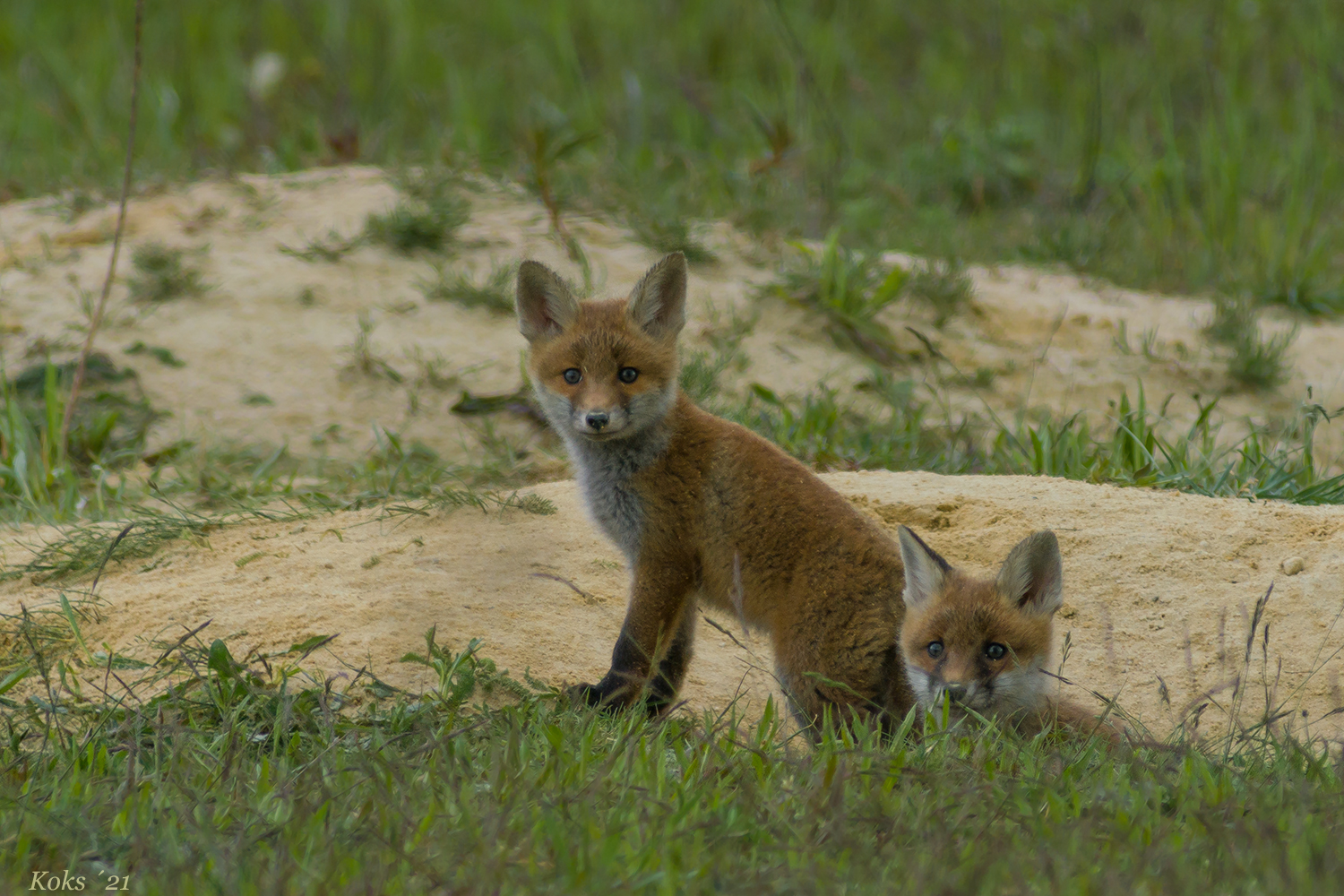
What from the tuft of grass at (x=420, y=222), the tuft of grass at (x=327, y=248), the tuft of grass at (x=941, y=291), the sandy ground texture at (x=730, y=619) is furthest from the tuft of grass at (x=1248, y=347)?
the tuft of grass at (x=327, y=248)

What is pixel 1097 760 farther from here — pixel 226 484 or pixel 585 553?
pixel 226 484

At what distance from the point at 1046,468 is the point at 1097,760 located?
2395mm

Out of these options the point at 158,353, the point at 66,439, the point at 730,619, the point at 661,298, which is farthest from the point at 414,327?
the point at 730,619

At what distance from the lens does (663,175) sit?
883 cm

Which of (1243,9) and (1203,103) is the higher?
(1243,9)

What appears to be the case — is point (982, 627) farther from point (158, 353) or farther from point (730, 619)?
point (158, 353)

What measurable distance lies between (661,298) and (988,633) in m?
1.62

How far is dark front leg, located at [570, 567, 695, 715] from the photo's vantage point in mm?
3604

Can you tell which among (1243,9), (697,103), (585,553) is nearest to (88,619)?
(585,553)

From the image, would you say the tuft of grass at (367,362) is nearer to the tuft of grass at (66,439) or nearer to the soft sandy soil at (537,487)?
the soft sandy soil at (537,487)

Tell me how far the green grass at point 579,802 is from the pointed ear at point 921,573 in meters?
0.40

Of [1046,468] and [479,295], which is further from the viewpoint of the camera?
[479,295]

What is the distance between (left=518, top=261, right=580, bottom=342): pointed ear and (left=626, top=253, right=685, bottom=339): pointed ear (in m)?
0.22

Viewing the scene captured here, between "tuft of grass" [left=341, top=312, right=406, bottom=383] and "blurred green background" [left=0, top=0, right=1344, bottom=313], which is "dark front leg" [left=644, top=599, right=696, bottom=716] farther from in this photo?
"blurred green background" [left=0, top=0, right=1344, bottom=313]
